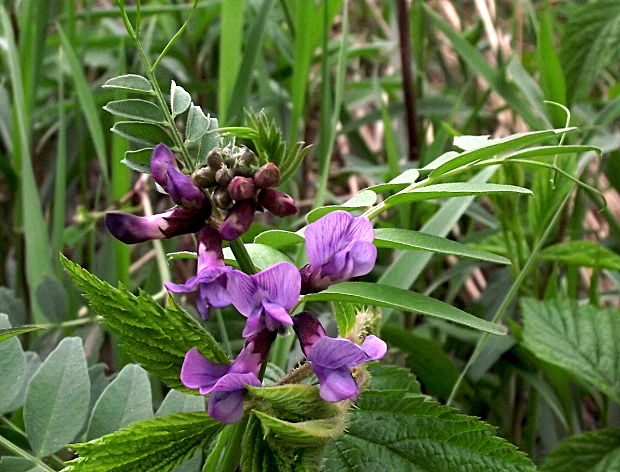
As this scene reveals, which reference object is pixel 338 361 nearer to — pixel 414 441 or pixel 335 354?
pixel 335 354

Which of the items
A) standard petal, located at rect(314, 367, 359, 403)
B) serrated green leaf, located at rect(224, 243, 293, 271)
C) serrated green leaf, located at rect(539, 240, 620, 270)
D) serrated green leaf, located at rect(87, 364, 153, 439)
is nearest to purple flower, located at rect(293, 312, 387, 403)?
standard petal, located at rect(314, 367, 359, 403)

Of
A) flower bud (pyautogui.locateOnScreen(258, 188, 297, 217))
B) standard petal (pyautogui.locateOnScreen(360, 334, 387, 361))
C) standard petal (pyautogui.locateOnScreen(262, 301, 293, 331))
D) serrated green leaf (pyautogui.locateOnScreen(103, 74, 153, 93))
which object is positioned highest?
serrated green leaf (pyautogui.locateOnScreen(103, 74, 153, 93))

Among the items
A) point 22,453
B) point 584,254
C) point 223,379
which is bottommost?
point 584,254

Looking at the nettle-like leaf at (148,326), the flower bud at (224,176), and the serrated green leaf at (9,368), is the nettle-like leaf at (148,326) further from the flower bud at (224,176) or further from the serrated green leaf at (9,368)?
the serrated green leaf at (9,368)

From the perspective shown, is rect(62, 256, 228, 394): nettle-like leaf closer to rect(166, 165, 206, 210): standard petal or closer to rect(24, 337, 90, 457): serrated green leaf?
rect(166, 165, 206, 210): standard petal

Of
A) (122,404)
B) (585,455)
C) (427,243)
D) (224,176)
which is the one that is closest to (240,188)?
(224,176)

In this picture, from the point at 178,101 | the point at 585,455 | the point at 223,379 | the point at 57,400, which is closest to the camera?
the point at 223,379

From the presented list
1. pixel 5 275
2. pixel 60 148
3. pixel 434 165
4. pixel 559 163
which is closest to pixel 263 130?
pixel 434 165
